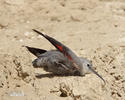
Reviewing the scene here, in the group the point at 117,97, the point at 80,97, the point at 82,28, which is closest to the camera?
the point at 80,97

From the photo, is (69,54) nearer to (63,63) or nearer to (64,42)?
(63,63)

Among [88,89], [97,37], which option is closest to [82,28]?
[97,37]

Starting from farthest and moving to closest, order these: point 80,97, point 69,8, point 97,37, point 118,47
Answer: point 69,8 → point 97,37 → point 118,47 → point 80,97

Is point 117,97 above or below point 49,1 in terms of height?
below

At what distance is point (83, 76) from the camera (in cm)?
509

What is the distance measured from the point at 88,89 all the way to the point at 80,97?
0.17 meters

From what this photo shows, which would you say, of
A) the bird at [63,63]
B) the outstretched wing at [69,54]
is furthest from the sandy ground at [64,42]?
the outstretched wing at [69,54]

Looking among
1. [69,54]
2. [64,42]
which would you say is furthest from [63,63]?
[64,42]

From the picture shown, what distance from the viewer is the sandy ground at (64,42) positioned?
4395mm

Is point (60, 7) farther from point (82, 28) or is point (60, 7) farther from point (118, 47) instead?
point (118, 47)

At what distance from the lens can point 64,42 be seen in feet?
21.4

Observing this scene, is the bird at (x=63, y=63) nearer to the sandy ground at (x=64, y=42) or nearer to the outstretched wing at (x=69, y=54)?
the outstretched wing at (x=69, y=54)

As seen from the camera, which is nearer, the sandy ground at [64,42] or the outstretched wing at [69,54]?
the sandy ground at [64,42]

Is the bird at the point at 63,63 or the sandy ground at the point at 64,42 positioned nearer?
the sandy ground at the point at 64,42
